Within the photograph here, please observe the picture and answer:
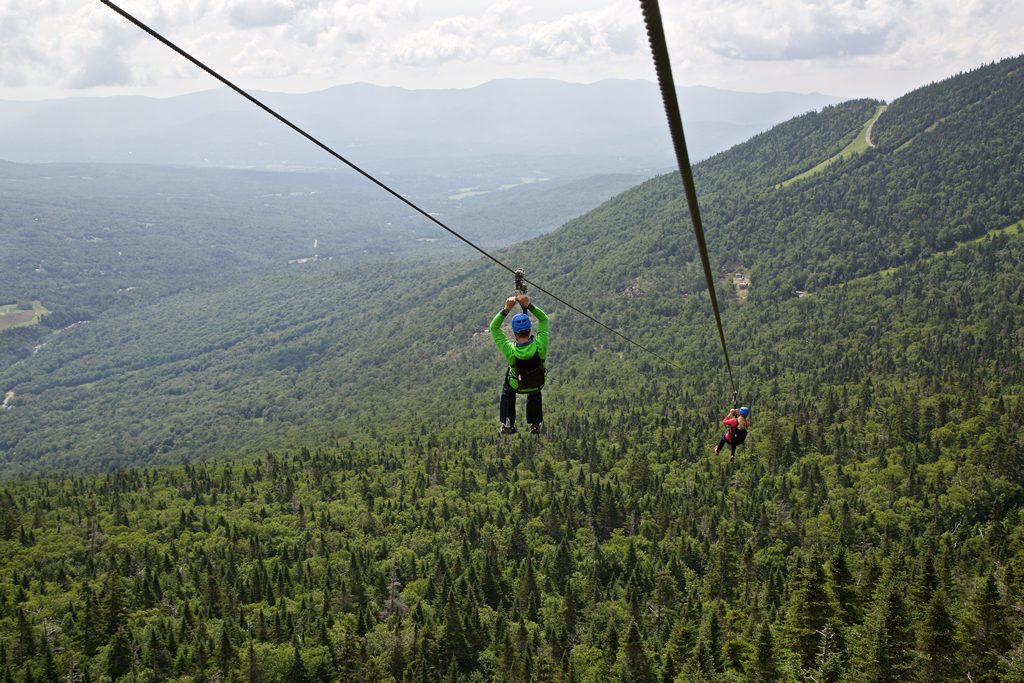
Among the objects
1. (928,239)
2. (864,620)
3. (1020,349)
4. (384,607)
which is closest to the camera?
(864,620)

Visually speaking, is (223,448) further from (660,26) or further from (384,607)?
(660,26)

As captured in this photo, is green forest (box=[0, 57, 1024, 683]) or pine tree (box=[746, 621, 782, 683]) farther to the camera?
green forest (box=[0, 57, 1024, 683])

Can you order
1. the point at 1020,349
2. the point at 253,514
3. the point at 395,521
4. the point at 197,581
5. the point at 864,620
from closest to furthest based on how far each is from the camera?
the point at 864,620 < the point at 197,581 < the point at 395,521 < the point at 253,514 < the point at 1020,349

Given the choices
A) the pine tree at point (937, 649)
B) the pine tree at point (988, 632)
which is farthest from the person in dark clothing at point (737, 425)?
the pine tree at point (988, 632)

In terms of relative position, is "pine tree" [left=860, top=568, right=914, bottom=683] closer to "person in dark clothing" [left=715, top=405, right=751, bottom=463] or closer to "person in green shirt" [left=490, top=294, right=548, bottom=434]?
"person in dark clothing" [left=715, top=405, right=751, bottom=463]

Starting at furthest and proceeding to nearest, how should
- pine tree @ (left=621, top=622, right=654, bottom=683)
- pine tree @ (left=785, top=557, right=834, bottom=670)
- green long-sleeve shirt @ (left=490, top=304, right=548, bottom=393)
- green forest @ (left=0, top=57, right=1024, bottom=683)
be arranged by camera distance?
1. pine tree @ (left=621, top=622, right=654, bottom=683)
2. green forest @ (left=0, top=57, right=1024, bottom=683)
3. pine tree @ (left=785, top=557, right=834, bottom=670)
4. green long-sleeve shirt @ (left=490, top=304, right=548, bottom=393)

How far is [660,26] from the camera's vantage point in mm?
2990

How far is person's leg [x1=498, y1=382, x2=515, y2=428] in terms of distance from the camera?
16.4m

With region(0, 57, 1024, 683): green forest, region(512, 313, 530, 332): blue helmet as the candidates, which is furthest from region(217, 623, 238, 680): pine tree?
region(512, 313, 530, 332): blue helmet

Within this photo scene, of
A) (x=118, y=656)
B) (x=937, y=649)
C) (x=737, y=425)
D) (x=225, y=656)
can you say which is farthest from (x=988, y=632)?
(x=118, y=656)

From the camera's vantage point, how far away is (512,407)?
54.5ft

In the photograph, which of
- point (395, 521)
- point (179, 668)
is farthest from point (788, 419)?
point (179, 668)

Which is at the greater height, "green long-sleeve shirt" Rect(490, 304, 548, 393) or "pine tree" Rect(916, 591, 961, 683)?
"green long-sleeve shirt" Rect(490, 304, 548, 393)

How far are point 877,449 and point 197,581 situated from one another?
91.1 m
